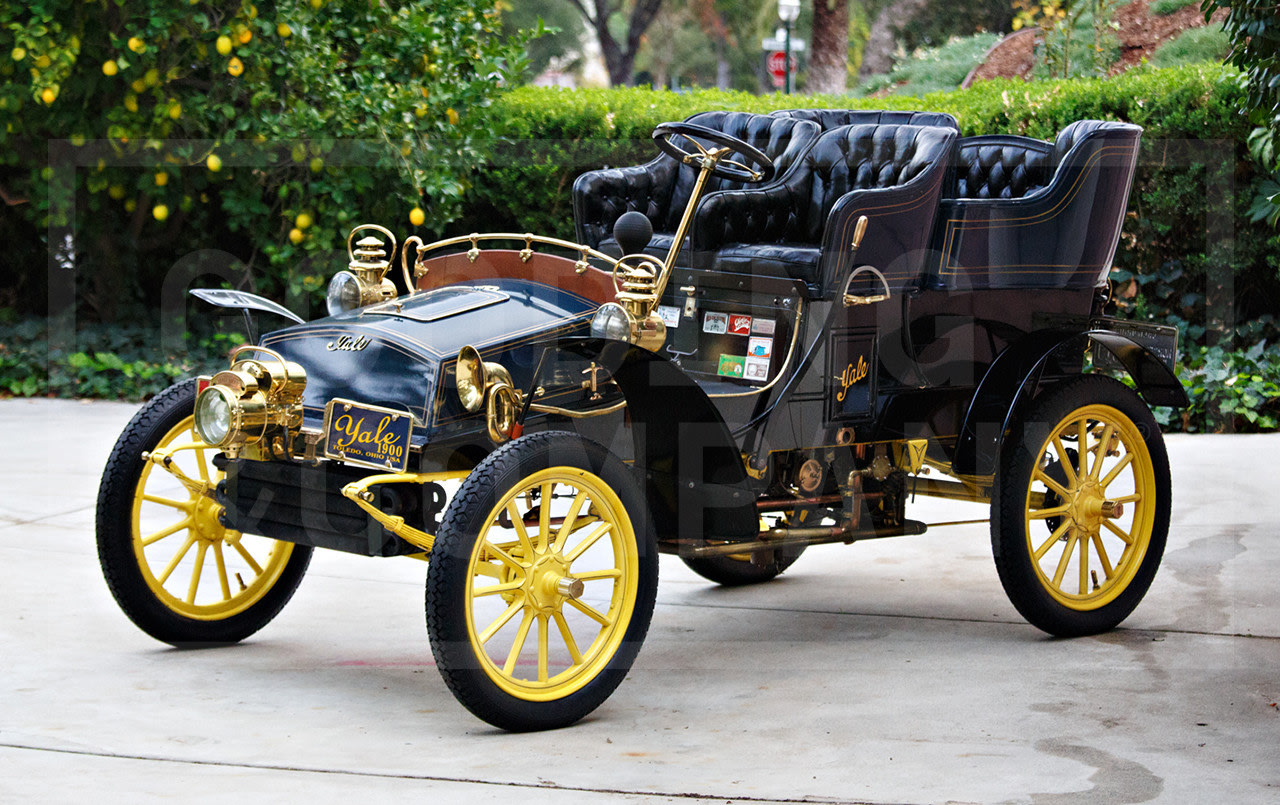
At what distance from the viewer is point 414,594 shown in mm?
5633

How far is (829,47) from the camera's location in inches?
849

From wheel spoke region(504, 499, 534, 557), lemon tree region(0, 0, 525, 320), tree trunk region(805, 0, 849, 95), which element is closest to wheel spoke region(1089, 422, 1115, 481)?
wheel spoke region(504, 499, 534, 557)

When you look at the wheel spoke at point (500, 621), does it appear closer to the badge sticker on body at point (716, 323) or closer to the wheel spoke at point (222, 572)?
the wheel spoke at point (222, 572)

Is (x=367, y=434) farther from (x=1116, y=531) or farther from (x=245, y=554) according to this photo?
(x=1116, y=531)

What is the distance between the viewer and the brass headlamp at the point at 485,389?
4.04 meters

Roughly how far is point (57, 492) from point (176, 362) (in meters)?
2.94

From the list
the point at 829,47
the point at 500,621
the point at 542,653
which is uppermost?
the point at 829,47

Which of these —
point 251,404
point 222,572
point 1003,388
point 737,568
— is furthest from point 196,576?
point 1003,388

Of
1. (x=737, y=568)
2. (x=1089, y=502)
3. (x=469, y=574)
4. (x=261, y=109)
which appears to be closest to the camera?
(x=469, y=574)

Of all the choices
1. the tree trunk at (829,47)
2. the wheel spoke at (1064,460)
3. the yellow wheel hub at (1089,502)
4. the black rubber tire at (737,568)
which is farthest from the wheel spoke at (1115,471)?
the tree trunk at (829,47)

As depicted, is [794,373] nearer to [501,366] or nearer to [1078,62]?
[501,366]

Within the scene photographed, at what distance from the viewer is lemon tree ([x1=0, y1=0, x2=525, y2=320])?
344 inches

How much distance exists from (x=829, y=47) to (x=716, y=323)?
57.1 ft

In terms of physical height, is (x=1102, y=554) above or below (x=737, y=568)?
above
